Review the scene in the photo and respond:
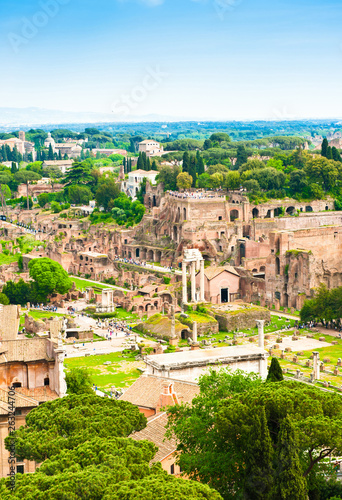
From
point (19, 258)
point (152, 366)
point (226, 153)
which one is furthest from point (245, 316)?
point (226, 153)

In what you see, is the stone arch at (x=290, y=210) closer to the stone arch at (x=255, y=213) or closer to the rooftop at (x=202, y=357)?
the stone arch at (x=255, y=213)

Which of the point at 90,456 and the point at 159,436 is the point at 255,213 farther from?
the point at 90,456

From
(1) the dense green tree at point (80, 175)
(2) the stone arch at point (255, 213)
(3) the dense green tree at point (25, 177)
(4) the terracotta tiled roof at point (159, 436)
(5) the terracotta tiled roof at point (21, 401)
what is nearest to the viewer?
(4) the terracotta tiled roof at point (159, 436)

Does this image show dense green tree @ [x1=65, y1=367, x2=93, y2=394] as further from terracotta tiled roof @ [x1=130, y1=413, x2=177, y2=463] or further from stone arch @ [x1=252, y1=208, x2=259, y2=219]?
stone arch @ [x1=252, y1=208, x2=259, y2=219]

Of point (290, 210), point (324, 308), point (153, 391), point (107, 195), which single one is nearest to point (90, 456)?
point (153, 391)

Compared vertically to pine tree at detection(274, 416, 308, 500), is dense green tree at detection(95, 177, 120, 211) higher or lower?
lower

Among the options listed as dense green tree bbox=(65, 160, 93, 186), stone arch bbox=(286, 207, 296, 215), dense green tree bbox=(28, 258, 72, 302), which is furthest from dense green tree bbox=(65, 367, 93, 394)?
dense green tree bbox=(65, 160, 93, 186)

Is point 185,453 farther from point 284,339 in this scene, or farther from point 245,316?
point 245,316

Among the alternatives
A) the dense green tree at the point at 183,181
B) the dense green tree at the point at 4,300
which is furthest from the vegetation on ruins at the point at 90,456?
the dense green tree at the point at 183,181
